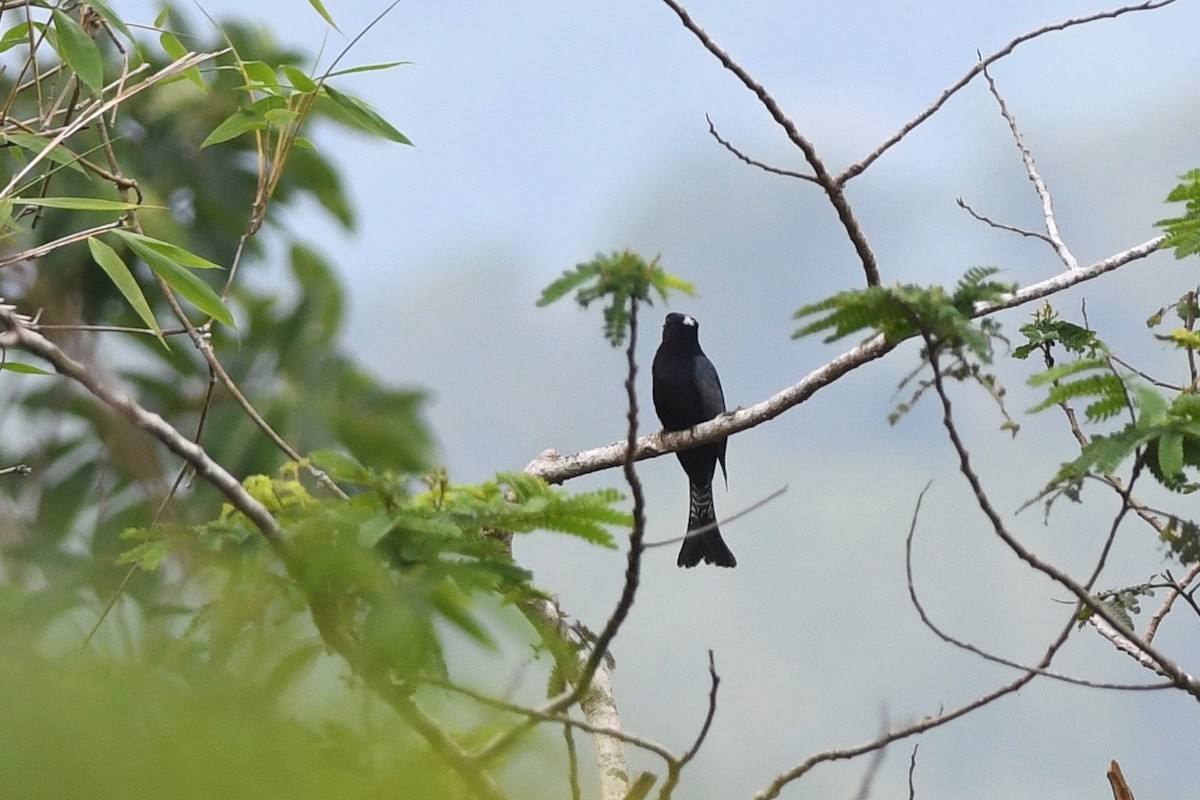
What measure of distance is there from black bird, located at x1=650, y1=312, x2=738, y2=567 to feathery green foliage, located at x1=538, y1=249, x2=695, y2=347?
317 centimetres

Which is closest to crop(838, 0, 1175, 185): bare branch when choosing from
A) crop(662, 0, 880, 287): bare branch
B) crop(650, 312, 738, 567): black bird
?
crop(662, 0, 880, 287): bare branch

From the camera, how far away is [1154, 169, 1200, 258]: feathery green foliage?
2.11 metres

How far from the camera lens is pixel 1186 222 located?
6.95 feet

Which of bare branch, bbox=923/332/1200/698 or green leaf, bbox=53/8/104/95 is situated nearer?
bare branch, bbox=923/332/1200/698

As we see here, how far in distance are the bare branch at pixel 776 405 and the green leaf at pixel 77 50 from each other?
1.10 m

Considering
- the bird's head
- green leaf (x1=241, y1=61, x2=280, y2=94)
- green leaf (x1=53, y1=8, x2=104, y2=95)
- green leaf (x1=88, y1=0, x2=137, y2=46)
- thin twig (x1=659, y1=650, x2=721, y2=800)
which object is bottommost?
thin twig (x1=659, y1=650, x2=721, y2=800)

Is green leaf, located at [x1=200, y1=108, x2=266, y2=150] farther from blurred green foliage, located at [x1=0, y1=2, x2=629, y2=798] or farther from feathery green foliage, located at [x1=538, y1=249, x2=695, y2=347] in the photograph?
feathery green foliage, located at [x1=538, y1=249, x2=695, y2=347]

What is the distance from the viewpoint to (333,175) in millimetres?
4316

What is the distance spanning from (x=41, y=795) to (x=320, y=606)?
625mm

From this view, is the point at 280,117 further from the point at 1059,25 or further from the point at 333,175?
the point at 333,175

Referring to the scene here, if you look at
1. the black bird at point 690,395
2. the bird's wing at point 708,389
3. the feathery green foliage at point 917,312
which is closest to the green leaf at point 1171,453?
the feathery green foliage at point 917,312

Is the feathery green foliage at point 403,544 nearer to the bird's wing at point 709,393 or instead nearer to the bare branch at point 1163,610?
the bare branch at point 1163,610

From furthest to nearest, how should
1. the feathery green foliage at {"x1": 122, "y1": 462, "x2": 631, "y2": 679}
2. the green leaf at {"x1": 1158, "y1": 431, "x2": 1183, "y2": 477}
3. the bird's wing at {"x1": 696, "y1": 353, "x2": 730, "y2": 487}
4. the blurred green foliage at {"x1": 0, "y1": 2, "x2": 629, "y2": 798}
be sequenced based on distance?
the bird's wing at {"x1": 696, "y1": 353, "x2": 730, "y2": 487}
the green leaf at {"x1": 1158, "y1": 431, "x2": 1183, "y2": 477}
the feathery green foliage at {"x1": 122, "y1": 462, "x2": 631, "y2": 679}
the blurred green foliage at {"x1": 0, "y1": 2, "x2": 629, "y2": 798}

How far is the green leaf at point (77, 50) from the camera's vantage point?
2.04 metres
